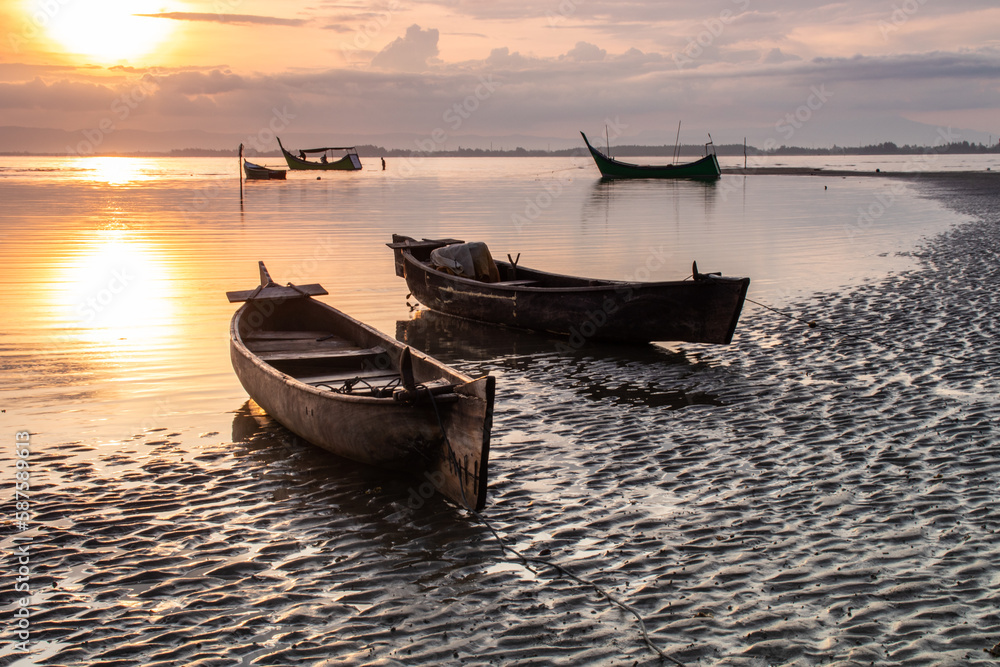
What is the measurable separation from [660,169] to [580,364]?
231 feet

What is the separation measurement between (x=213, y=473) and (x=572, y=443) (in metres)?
3.39

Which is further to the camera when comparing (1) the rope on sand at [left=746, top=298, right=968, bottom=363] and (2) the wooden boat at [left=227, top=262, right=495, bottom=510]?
(1) the rope on sand at [left=746, top=298, right=968, bottom=363]

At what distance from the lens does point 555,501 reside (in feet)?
22.0

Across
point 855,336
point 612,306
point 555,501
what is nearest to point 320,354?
point 555,501

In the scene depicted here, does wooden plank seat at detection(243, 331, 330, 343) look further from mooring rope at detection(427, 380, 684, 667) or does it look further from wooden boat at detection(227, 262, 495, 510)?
mooring rope at detection(427, 380, 684, 667)

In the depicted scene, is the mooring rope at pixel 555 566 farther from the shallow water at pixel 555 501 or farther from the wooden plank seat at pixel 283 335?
the wooden plank seat at pixel 283 335

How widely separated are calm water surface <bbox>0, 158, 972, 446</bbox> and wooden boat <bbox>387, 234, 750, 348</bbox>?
2.27 m

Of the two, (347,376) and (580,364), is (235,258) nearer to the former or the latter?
(580,364)

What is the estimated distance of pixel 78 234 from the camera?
27.7m

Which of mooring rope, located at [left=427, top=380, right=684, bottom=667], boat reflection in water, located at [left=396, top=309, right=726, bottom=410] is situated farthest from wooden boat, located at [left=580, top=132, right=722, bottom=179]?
mooring rope, located at [left=427, top=380, right=684, bottom=667]

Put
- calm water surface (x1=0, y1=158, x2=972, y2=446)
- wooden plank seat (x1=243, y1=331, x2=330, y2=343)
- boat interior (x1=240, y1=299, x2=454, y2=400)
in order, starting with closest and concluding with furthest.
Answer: boat interior (x1=240, y1=299, x2=454, y2=400) < calm water surface (x1=0, y1=158, x2=972, y2=446) < wooden plank seat (x1=243, y1=331, x2=330, y2=343)

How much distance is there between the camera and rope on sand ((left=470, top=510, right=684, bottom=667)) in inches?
180

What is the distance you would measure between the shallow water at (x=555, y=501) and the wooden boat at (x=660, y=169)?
63.8m

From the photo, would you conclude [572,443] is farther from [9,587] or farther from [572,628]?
[9,587]
